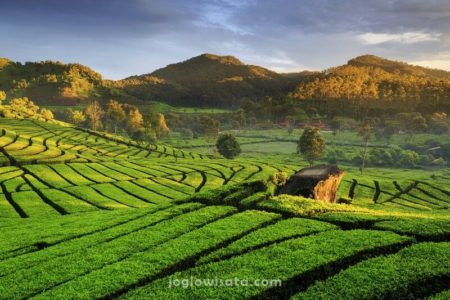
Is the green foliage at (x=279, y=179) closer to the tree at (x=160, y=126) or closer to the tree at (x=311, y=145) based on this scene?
the tree at (x=311, y=145)

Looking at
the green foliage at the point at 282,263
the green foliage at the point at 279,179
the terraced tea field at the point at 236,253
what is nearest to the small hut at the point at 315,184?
the green foliage at the point at 279,179

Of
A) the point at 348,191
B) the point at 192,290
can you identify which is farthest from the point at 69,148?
the point at 192,290

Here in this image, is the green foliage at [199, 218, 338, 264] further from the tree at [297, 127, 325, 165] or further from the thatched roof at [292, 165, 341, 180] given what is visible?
the tree at [297, 127, 325, 165]

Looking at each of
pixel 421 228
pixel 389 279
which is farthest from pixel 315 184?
pixel 389 279

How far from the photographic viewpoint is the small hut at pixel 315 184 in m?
29.0

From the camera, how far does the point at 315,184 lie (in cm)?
2914

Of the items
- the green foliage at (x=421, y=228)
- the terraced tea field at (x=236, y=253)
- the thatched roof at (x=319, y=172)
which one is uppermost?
the thatched roof at (x=319, y=172)

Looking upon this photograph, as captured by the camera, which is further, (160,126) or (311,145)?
(160,126)

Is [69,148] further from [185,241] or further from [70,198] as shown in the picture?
[185,241]

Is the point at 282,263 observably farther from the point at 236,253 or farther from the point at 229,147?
the point at 229,147

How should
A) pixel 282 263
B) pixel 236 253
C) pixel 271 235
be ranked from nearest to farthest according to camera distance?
1. pixel 282 263
2. pixel 236 253
3. pixel 271 235

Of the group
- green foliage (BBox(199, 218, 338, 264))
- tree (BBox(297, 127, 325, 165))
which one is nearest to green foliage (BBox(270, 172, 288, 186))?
green foliage (BBox(199, 218, 338, 264))

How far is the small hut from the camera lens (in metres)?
29.0

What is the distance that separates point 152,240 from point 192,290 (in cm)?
615
